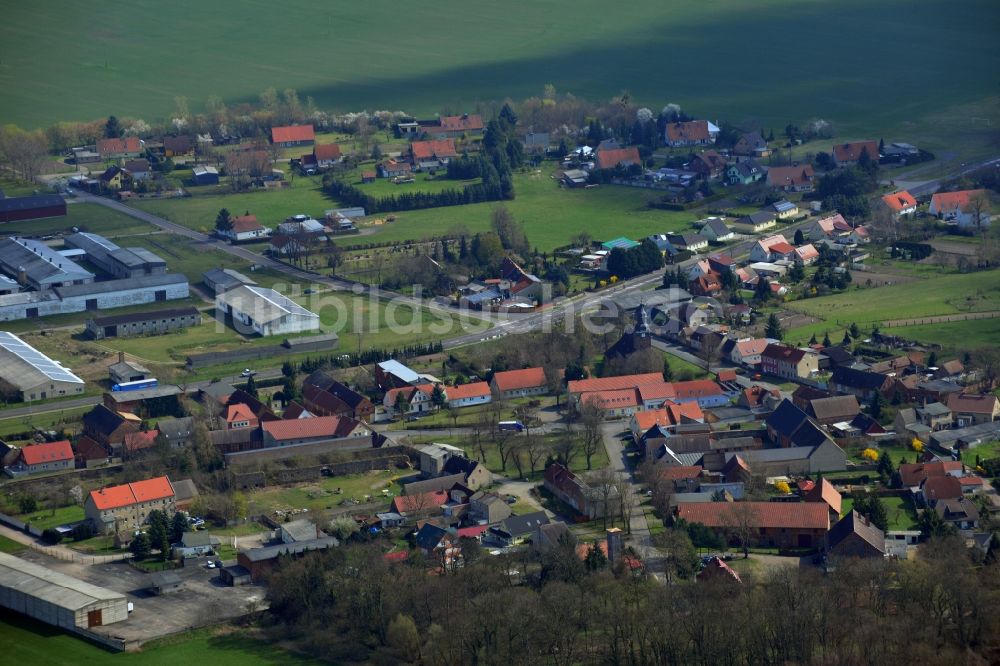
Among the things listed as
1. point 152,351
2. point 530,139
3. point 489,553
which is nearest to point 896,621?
point 489,553

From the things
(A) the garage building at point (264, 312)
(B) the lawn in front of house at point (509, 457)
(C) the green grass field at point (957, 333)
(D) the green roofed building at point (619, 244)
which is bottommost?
(B) the lawn in front of house at point (509, 457)

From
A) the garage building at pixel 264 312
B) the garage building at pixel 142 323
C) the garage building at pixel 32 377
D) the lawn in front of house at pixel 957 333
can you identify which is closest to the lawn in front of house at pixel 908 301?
the lawn in front of house at pixel 957 333

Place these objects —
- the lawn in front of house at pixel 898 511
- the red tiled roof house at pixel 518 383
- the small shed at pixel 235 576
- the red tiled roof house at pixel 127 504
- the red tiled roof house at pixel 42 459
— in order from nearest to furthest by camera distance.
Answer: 1. the small shed at pixel 235 576
2. the lawn in front of house at pixel 898 511
3. the red tiled roof house at pixel 127 504
4. the red tiled roof house at pixel 42 459
5. the red tiled roof house at pixel 518 383

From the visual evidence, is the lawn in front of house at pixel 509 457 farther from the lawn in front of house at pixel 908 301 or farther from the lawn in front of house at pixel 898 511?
the lawn in front of house at pixel 908 301

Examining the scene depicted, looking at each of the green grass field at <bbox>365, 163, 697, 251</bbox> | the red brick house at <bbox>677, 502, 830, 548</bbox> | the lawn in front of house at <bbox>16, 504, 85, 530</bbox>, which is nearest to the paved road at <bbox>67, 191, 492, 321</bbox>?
the green grass field at <bbox>365, 163, 697, 251</bbox>

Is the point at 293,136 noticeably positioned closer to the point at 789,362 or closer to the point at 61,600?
the point at 789,362

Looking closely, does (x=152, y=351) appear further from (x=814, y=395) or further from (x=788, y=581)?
(x=788, y=581)
